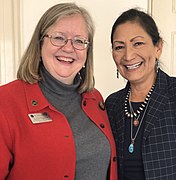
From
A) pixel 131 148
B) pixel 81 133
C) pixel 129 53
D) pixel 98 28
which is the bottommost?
pixel 131 148

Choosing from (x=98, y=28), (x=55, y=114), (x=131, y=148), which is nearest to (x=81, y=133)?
(x=55, y=114)

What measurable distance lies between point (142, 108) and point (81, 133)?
0.39 meters

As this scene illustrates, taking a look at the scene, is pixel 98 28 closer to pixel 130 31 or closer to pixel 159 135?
pixel 130 31

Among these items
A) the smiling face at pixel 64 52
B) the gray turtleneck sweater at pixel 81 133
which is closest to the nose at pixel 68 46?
the smiling face at pixel 64 52

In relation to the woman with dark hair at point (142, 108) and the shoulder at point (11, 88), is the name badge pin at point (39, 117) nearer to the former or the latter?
the shoulder at point (11, 88)

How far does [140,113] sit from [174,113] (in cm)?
18

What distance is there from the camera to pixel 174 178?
4.55 feet

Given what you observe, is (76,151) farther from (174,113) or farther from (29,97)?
(174,113)

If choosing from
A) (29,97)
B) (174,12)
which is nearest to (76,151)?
(29,97)

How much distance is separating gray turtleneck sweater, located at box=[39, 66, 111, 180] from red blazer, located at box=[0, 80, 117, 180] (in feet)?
0.16

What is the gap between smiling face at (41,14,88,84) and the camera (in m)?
1.33

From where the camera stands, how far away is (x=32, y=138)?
119cm

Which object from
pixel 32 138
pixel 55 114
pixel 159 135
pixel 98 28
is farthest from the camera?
pixel 98 28

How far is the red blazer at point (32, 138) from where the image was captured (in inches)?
45.9
